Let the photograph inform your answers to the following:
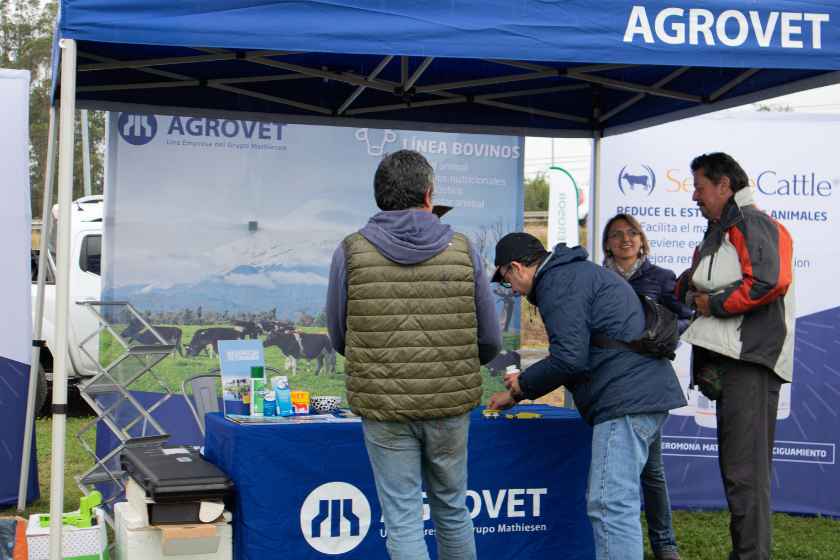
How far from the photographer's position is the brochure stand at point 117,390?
14.7 feet

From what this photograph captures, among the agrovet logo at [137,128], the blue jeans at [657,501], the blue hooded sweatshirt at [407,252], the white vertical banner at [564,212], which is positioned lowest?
the blue jeans at [657,501]

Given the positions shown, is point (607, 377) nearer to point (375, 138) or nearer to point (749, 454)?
point (749, 454)

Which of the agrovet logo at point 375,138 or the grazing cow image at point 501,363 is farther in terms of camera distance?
the grazing cow image at point 501,363

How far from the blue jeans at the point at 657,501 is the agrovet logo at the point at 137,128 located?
2876 millimetres

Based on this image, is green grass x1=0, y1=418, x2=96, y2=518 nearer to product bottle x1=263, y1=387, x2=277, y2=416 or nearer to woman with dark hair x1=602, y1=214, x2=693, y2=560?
product bottle x1=263, y1=387, x2=277, y2=416

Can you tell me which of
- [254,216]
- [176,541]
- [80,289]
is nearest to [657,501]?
[176,541]

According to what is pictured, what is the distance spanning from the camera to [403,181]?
299cm

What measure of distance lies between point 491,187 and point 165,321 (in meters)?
1.92

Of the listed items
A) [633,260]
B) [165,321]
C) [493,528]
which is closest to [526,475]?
[493,528]

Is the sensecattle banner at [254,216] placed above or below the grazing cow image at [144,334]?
above

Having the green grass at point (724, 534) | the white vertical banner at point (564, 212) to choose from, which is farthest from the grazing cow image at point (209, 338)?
the white vertical banner at point (564, 212)

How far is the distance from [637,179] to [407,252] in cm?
267

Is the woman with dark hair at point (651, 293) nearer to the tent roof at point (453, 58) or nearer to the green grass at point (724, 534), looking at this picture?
the green grass at point (724, 534)

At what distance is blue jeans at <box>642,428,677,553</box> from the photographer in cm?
422
